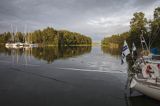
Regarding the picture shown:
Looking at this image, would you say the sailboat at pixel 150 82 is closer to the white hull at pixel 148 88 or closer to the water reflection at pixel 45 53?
the white hull at pixel 148 88

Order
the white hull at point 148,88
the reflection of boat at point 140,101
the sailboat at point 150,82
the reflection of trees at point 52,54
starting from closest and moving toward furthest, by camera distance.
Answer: the white hull at point 148,88 < the sailboat at point 150,82 < the reflection of boat at point 140,101 < the reflection of trees at point 52,54

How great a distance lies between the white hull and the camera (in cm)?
1115

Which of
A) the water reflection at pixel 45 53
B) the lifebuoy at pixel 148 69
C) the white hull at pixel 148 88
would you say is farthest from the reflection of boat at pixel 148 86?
the water reflection at pixel 45 53

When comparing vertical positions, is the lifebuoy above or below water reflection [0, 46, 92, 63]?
above

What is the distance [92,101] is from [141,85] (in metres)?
3.06

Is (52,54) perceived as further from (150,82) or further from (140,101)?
(150,82)

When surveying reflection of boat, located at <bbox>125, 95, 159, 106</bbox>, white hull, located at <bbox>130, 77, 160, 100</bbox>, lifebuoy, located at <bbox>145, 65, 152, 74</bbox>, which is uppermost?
lifebuoy, located at <bbox>145, 65, 152, 74</bbox>

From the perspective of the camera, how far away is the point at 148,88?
11516 millimetres

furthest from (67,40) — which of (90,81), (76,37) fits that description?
(90,81)

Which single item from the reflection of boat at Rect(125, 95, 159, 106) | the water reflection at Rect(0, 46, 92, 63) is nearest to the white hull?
the reflection of boat at Rect(125, 95, 159, 106)

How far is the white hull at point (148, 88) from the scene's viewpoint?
439 inches

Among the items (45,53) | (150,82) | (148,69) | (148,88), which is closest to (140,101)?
(148,88)

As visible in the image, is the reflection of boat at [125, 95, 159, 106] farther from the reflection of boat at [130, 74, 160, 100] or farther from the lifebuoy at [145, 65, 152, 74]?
the lifebuoy at [145, 65, 152, 74]

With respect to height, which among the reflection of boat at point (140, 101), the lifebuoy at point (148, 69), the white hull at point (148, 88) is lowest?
the reflection of boat at point (140, 101)
